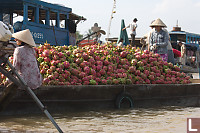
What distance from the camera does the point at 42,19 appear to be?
14219 mm

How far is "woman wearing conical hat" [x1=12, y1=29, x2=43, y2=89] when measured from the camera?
18.4ft

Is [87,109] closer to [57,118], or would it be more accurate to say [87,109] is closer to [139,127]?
[57,118]

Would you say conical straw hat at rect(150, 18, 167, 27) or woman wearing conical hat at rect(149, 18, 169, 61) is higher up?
conical straw hat at rect(150, 18, 167, 27)

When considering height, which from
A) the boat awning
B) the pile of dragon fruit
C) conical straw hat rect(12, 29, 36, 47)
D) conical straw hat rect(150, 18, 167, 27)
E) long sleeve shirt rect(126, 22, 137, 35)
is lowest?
the pile of dragon fruit

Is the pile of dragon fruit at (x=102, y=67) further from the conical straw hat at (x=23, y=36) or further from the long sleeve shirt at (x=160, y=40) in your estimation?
the conical straw hat at (x=23, y=36)

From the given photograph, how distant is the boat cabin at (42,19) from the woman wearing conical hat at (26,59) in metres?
6.32

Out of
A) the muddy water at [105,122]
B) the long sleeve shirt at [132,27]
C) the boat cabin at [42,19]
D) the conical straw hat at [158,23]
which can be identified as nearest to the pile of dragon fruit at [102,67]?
the muddy water at [105,122]

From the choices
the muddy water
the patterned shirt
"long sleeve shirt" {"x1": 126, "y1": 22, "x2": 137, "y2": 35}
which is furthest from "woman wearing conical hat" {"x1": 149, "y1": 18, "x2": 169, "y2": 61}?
"long sleeve shirt" {"x1": 126, "y1": 22, "x2": 137, "y2": 35}

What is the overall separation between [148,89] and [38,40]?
6.15m

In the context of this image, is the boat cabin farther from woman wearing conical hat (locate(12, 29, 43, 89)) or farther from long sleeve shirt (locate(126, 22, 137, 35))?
woman wearing conical hat (locate(12, 29, 43, 89))

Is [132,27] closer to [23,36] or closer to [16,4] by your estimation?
[16,4]

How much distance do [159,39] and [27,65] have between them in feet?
16.6

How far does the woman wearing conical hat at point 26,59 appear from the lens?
561 centimetres

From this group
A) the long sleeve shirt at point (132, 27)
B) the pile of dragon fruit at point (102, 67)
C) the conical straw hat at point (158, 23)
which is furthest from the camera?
the long sleeve shirt at point (132, 27)
